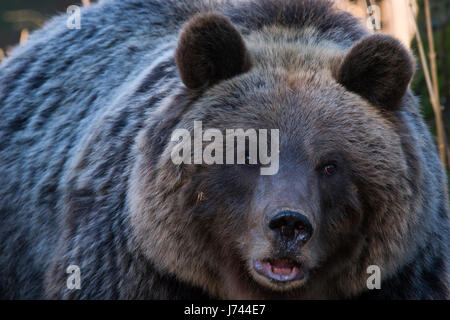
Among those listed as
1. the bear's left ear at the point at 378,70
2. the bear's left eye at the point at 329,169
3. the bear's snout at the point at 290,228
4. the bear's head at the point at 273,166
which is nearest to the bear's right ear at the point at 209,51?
the bear's head at the point at 273,166

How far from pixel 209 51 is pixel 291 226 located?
1297 millimetres

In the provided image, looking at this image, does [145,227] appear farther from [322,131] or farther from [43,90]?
[43,90]

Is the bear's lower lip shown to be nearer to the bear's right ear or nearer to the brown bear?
the brown bear

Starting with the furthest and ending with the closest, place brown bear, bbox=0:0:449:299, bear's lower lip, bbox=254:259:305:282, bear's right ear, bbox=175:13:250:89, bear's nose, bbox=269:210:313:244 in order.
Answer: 1. bear's right ear, bbox=175:13:250:89
2. brown bear, bbox=0:0:449:299
3. bear's lower lip, bbox=254:259:305:282
4. bear's nose, bbox=269:210:313:244

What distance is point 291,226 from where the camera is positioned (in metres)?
4.71

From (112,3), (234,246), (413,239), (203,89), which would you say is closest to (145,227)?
(234,246)

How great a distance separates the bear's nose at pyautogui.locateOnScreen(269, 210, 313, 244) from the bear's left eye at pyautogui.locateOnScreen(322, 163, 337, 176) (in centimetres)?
47

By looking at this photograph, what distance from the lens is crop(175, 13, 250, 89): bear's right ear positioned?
5.20m

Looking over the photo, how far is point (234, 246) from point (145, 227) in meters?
0.61

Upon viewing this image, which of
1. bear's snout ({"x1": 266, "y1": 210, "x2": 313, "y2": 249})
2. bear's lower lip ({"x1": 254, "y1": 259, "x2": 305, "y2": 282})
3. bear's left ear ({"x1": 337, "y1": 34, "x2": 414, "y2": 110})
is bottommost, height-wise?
bear's lower lip ({"x1": 254, "y1": 259, "x2": 305, "y2": 282})

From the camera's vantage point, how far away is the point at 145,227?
5.37 meters

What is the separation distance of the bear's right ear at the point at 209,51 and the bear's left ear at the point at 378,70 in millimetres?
673

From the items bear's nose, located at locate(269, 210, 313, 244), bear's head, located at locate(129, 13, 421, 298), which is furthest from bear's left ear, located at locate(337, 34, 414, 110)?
bear's nose, located at locate(269, 210, 313, 244)

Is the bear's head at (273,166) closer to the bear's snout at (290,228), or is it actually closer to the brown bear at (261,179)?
the brown bear at (261,179)
